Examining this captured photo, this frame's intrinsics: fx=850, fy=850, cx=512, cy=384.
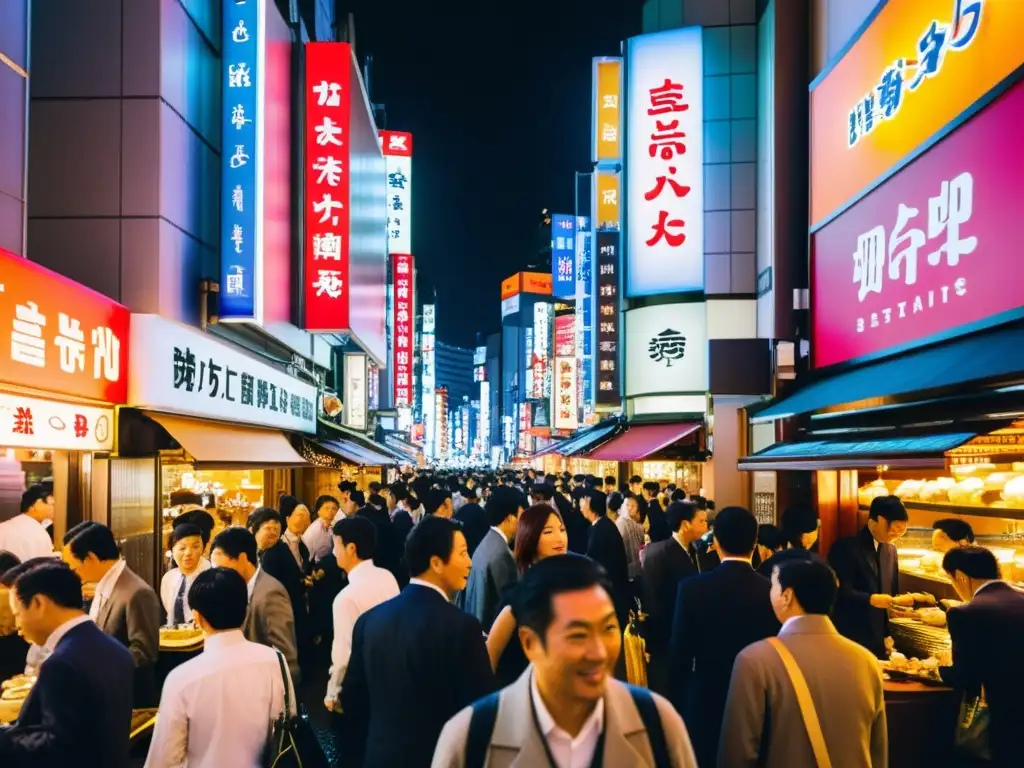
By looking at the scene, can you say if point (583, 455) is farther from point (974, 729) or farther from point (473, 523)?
point (974, 729)

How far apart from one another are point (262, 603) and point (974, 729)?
4.47 metres

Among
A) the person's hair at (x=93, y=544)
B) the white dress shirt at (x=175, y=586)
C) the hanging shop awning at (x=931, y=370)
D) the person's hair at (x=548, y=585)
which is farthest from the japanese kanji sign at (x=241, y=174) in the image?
the person's hair at (x=548, y=585)

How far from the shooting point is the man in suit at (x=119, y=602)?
523 cm

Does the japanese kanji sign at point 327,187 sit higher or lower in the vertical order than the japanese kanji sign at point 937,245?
higher

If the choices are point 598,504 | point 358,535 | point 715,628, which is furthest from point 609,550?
point 715,628

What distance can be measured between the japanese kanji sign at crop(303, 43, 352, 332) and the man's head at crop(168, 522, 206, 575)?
28.9 feet

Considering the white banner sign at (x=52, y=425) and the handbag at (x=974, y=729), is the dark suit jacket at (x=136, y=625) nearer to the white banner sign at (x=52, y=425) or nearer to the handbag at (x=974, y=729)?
the white banner sign at (x=52, y=425)

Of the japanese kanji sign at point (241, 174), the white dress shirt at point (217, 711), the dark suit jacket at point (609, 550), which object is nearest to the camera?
the white dress shirt at point (217, 711)

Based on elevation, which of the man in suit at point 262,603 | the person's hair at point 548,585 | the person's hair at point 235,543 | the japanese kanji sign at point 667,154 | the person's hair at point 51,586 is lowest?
the man in suit at point 262,603

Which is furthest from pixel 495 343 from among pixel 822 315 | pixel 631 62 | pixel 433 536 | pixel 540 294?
pixel 433 536

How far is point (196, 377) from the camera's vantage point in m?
10.4

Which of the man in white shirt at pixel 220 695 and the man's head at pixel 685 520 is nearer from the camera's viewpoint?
the man in white shirt at pixel 220 695

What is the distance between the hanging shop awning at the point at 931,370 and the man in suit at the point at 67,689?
529cm

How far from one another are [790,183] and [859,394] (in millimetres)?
6081
